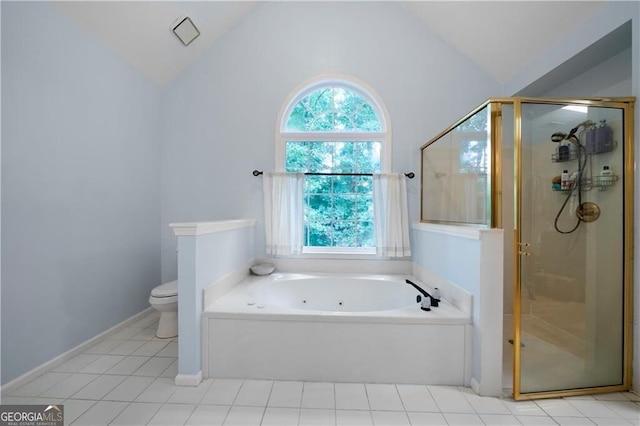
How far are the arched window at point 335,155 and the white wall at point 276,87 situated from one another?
0.52ft

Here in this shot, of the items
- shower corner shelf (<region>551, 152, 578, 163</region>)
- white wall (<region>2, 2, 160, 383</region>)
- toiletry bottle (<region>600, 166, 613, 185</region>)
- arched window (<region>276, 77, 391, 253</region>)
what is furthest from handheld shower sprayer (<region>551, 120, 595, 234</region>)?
white wall (<region>2, 2, 160, 383</region>)

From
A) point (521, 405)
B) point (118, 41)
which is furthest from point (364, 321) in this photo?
point (118, 41)

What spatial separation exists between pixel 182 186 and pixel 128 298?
1.14 metres

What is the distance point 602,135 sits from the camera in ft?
5.69

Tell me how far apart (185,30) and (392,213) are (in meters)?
2.50

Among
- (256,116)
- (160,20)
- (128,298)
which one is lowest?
(128,298)

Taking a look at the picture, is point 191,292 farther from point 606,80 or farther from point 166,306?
point 606,80

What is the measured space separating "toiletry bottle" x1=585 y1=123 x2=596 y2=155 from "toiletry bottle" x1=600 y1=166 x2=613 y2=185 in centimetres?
13

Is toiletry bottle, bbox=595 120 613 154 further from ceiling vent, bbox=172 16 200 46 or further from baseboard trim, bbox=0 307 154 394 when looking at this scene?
baseboard trim, bbox=0 307 154 394

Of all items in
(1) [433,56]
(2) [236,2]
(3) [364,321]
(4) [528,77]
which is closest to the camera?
(3) [364,321]

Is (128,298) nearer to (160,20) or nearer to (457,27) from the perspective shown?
(160,20)

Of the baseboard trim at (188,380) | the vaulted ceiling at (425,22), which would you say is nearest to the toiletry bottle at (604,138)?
the vaulted ceiling at (425,22)

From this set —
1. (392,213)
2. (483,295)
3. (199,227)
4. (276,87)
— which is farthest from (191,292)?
(276,87)

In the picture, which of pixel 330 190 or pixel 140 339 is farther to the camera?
pixel 330 190
